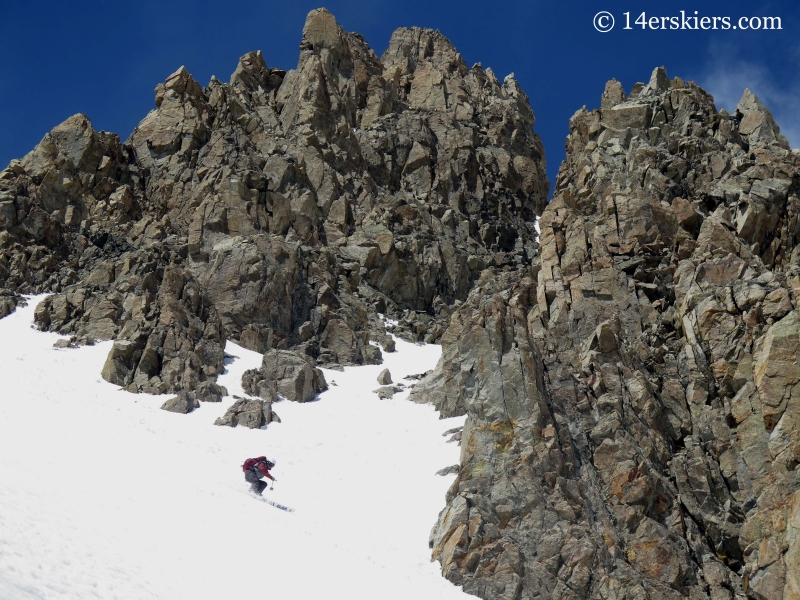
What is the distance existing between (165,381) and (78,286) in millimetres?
13267

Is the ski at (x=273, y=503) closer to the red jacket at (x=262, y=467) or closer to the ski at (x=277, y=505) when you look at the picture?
the ski at (x=277, y=505)

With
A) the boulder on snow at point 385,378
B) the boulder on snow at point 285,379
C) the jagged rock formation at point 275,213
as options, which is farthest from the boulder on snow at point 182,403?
the boulder on snow at point 385,378

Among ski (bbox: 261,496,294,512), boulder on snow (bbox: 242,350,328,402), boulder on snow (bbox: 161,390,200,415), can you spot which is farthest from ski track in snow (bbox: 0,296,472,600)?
boulder on snow (bbox: 242,350,328,402)

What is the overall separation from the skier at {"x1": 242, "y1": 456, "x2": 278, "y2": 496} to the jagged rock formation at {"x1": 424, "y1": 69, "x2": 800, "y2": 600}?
228 inches

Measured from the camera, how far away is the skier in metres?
25.1

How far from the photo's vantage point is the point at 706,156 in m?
42.1

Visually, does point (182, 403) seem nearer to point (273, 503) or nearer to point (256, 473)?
point (256, 473)

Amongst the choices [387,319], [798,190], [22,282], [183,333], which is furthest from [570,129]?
[22,282]

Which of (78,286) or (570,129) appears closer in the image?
(78,286)

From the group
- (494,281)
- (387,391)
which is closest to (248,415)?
(387,391)

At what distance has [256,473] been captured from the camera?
25234 mm

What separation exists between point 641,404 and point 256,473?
13100 mm

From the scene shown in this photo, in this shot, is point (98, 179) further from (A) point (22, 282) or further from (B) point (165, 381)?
(B) point (165, 381)

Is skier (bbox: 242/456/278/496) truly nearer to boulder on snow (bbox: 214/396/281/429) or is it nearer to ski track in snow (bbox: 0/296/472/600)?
ski track in snow (bbox: 0/296/472/600)
